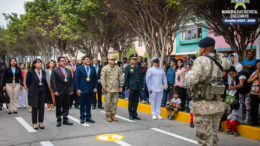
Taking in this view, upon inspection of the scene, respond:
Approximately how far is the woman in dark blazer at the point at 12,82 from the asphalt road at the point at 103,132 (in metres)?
0.99

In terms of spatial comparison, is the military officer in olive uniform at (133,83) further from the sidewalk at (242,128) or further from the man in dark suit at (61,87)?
the man in dark suit at (61,87)

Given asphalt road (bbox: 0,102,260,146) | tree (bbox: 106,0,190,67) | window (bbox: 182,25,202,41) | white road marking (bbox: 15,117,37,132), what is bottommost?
asphalt road (bbox: 0,102,260,146)

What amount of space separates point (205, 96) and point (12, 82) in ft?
25.4

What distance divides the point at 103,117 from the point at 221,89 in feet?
17.0

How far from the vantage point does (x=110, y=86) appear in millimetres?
7688

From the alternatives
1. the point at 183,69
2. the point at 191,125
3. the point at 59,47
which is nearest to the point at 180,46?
the point at 59,47

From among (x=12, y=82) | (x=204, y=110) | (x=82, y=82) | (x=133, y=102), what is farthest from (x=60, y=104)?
(x=204, y=110)

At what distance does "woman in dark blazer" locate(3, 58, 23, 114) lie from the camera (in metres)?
9.01

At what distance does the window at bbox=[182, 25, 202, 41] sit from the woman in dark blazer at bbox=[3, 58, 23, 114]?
964 inches

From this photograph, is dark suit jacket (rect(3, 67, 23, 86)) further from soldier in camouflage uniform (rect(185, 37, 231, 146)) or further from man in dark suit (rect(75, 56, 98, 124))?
soldier in camouflage uniform (rect(185, 37, 231, 146))

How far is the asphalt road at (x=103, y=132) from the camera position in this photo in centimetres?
546

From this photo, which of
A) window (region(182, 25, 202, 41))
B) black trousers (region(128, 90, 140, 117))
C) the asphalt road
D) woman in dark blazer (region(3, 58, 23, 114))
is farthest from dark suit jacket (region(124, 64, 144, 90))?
window (region(182, 25, 202, 41))

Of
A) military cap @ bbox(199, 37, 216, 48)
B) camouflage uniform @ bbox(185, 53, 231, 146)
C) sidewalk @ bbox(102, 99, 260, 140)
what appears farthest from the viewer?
sidewalk @ bbox(102, 99, 260, 140)

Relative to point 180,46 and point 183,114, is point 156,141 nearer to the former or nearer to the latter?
point 183,114
